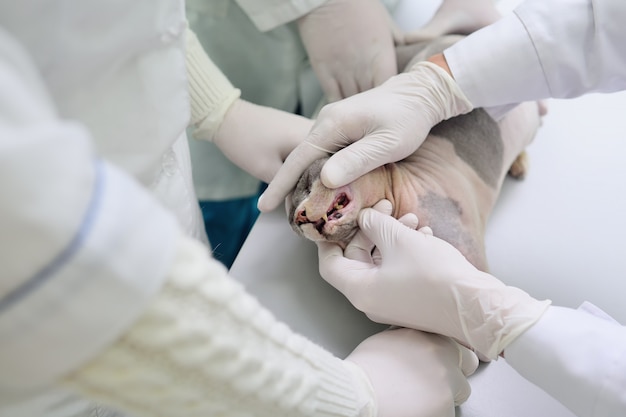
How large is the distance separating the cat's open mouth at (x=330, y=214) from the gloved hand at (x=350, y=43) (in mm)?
362

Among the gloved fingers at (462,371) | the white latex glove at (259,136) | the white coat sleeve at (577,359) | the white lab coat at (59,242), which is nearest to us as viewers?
the white lab coat at (59,242)

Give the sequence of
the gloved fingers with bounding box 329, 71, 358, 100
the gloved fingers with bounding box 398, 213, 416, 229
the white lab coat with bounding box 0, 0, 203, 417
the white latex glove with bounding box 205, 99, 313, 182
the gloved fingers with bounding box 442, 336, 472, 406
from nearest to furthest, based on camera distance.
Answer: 1. the white lab coat with bounding box 0, 0, 203, 417
2. the gloved fingers with bounding box 442, 336, 472, 406
3. the gloved fingers with bounding box 398, 213, 416, 229
4. the white latex glove with bounding box 205, 99, 313, 182
5. the gloved fingers with bounding box 329, 71, 358, 100

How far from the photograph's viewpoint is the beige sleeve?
3.64ft

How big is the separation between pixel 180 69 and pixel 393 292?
44cm

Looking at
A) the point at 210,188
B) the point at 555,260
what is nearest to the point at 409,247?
the point at 555,260

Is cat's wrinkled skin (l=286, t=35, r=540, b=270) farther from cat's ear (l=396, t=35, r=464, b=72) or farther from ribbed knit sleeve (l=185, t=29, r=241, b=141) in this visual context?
ribbed knit sleeve (l=185, t=29, r=241, b=141)

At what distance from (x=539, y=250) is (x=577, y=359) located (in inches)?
13.4

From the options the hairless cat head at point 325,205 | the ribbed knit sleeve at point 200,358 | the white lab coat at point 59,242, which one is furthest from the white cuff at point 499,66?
the white lab coat at point 59,242

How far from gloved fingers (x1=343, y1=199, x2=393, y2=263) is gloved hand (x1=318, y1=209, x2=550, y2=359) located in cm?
3

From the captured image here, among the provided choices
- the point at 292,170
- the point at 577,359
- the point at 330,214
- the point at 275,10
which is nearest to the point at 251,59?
the point at 275,10

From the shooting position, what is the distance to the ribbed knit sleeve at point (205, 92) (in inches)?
39.8

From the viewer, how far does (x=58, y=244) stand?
32 cm

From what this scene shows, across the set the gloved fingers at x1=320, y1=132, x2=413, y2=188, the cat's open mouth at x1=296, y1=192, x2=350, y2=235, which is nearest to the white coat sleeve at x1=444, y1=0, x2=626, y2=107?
the gloved fingers at x1=320, y1=132, x2=413, y2=188

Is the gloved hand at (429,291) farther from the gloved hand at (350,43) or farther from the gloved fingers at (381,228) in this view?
the gloved hand at (350,43)
